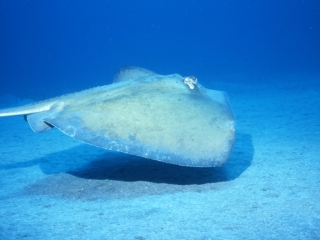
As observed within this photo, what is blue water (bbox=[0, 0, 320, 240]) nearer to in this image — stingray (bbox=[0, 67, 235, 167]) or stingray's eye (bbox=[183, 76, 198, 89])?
stingray (bbox=[0, 67, 235, 167])

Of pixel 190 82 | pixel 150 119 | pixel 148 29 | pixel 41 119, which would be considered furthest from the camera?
pixel 148 29

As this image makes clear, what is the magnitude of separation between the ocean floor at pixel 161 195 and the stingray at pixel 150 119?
66 cm

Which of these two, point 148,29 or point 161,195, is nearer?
point 161,195

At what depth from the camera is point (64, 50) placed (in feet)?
320

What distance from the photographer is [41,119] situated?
12.5 ft

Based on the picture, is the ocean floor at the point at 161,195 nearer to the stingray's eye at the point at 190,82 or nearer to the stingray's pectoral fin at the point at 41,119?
the stingray's pectoral fin at the point at 41,119

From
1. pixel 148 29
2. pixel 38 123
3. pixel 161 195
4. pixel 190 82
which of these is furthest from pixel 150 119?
pixel 148 29

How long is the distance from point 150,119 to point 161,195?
1067 millimetres

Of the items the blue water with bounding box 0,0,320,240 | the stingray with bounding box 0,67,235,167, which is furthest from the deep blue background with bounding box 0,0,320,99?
the stingray with bounding box 0,67,235,167

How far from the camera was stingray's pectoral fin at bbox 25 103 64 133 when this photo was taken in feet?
12.0

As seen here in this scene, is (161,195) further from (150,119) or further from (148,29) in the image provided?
(148,29)

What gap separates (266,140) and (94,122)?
4362 mm

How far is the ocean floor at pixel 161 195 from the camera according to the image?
110 inches

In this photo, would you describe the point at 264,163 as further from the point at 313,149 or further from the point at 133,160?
the point at 133,160
